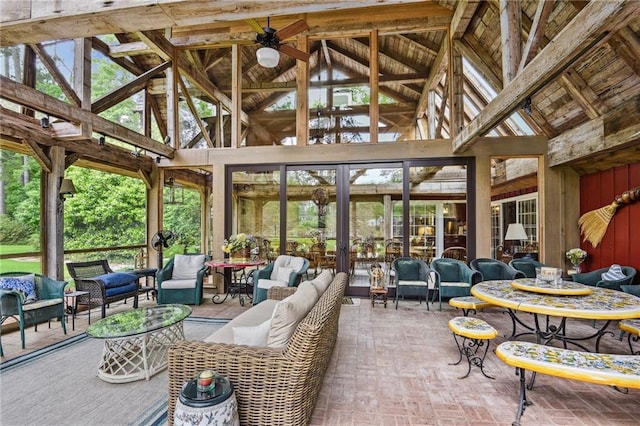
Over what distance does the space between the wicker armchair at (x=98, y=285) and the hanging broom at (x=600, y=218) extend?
7.86 metres

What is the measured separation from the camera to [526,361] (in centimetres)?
222

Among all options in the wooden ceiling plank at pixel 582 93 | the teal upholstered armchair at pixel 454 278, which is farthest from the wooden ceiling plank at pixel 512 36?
the teal upholstered armchair at pixel 454 278

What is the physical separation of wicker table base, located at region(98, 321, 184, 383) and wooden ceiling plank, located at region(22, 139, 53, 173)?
3400 mm

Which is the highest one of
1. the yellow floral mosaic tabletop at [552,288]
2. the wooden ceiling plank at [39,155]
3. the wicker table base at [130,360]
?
the wooden ceiling plank at [39,155]

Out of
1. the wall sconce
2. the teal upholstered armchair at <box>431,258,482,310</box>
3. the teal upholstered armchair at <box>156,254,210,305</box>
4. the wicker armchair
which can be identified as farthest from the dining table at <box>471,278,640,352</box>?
the wall sconce

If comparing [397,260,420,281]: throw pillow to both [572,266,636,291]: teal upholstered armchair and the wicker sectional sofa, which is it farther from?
the wicker sectional sofa

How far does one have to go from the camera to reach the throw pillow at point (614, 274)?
14.4 feet

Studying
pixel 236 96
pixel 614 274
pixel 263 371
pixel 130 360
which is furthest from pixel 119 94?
pixel 614 274

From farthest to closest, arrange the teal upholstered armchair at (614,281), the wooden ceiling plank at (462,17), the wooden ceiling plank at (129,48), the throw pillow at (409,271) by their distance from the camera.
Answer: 1. the wooden ceiling plank at (129,48)
2. the throw pillow at (409,271)
3. the wooden ceiling plank at (462,17)
4. the teal upholstered armchair at (614,281)

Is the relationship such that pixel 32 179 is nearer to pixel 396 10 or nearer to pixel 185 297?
pixel 185 297

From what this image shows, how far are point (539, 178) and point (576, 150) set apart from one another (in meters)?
0.95

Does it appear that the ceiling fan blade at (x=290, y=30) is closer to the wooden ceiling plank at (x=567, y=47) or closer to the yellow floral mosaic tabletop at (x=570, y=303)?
the wooden ceiling plank at (x=567, y=47)

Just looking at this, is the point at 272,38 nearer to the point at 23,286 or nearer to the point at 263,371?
the point at 263,371

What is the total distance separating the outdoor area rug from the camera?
7.66ft
